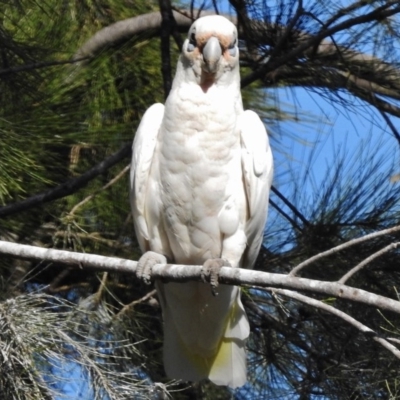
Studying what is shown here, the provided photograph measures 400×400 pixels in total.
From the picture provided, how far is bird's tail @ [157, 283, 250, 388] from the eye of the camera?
9.07 feet

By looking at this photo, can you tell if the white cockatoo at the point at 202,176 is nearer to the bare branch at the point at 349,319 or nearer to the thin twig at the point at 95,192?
the thin twig at the point at 95,192

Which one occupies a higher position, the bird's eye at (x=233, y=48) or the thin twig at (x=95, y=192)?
the bird's eye at (x=233, y=48)

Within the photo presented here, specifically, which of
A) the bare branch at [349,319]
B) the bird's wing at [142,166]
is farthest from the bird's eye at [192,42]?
the bare branch at [349,319]

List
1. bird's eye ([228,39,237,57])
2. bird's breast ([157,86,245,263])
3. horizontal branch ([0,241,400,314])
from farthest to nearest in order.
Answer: bird's eye ([228,39,237,57]) < bird's breast ([157,86,245,263]) < horizontal branch ([0,241,400,314])

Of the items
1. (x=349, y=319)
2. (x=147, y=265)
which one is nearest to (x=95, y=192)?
(x=147, y=265)

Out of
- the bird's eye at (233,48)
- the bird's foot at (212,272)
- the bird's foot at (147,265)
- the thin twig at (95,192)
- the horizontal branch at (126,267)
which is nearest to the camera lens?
the horizontal branch at (126,267)

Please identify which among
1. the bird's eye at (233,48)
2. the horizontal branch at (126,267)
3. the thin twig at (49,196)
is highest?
the bird's eye at (233,48)

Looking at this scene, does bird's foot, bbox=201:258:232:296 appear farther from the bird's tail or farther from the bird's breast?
the bird's tail

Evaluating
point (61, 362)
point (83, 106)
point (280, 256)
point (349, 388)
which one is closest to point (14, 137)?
point (83, 106)

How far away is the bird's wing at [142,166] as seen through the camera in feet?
8.75

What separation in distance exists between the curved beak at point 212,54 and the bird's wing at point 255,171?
0.19m

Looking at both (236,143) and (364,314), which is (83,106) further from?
(364,314)

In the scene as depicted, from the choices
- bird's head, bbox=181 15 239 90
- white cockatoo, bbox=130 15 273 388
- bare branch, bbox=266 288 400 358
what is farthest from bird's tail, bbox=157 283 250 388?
bare branch, bbox=266 288 400 358

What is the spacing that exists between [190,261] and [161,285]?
115mm
